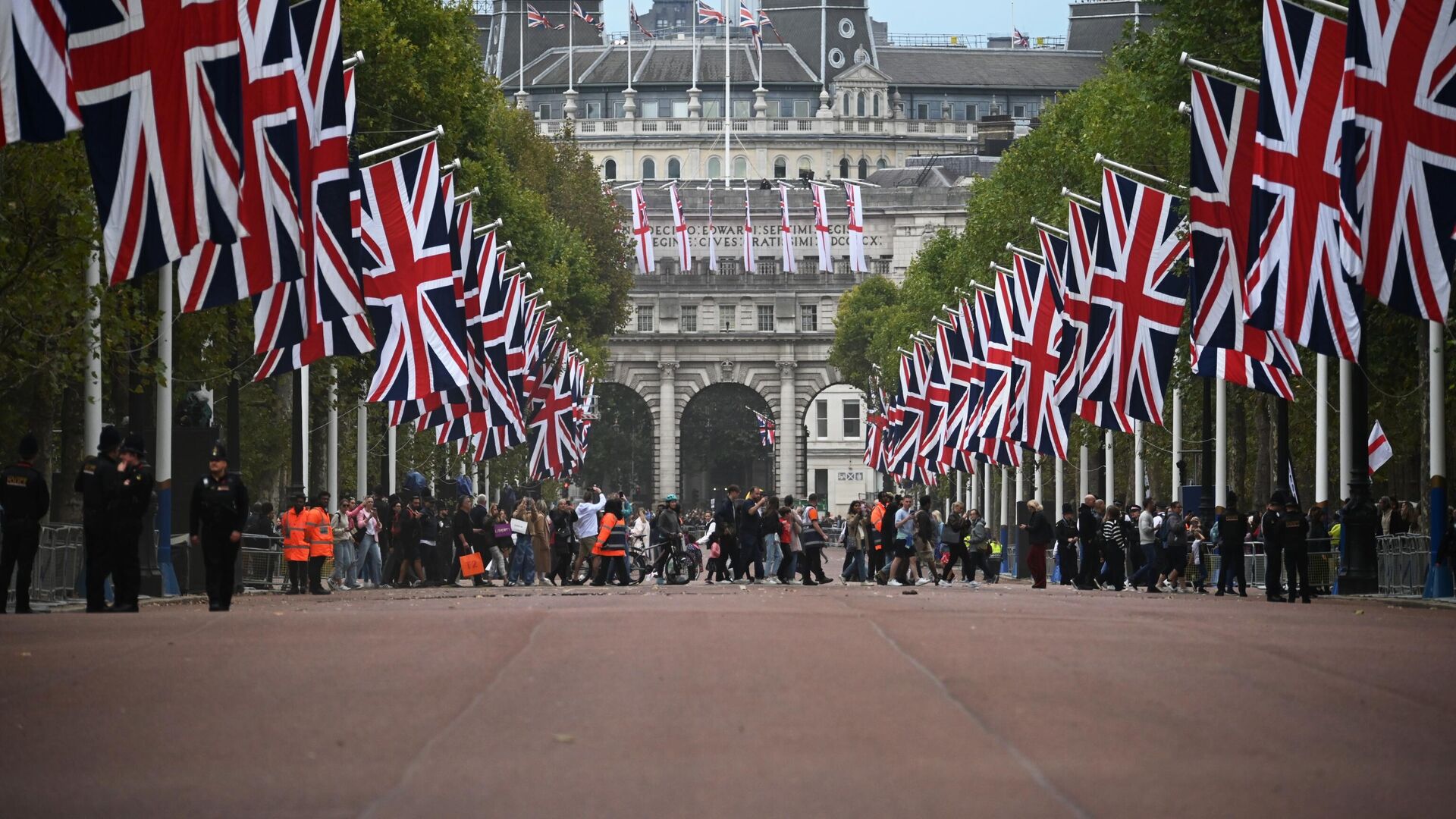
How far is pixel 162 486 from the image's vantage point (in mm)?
35219

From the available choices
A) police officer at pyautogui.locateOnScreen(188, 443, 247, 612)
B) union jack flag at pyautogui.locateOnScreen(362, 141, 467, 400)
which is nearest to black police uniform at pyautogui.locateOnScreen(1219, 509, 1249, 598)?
union jack flag at pyautogui.locateOnScreen(362, 141, 467, 400)

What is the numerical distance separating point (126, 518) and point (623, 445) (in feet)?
450

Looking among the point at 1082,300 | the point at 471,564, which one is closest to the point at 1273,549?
the point at 1082,300

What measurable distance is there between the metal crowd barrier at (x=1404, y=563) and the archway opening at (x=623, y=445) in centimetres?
12280

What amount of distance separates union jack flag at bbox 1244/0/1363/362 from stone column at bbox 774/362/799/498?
128 meters

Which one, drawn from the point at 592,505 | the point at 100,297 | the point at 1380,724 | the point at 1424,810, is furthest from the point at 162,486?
the point at 1424,810

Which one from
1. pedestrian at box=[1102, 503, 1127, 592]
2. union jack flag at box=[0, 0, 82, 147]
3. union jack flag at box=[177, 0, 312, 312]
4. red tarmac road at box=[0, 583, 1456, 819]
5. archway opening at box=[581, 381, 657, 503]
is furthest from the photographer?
archway opening at box=[581, 381, 657, 503]

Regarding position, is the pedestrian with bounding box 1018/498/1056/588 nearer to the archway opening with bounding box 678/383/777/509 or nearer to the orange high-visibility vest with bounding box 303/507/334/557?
the orange high-visibility vest with bounding box 303/507/334/557

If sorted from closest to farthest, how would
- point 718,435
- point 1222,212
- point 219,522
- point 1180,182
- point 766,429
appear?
point 219,522, point 1222,212, point 1180,182, point 766,429, point 718,435

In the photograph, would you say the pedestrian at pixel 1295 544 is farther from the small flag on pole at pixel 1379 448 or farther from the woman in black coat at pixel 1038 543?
the small flag on pole at pixel 1379 448

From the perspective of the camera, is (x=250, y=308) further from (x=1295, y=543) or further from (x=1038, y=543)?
(x=1295, y=543)

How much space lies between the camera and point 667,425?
157125 mm

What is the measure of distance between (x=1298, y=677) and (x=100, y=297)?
21.0 m

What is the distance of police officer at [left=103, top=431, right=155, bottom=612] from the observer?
A: 79.9 ft
